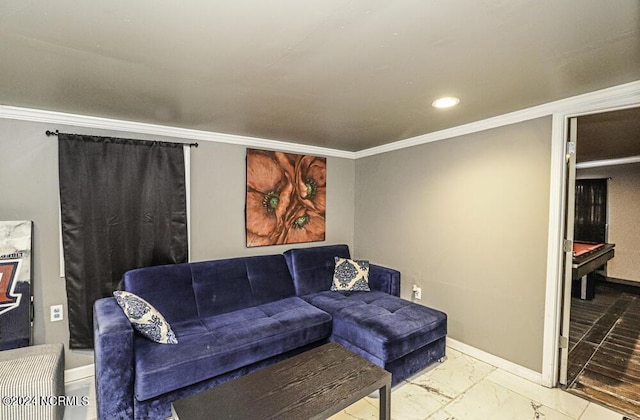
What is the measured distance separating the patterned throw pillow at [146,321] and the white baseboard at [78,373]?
0.99 m

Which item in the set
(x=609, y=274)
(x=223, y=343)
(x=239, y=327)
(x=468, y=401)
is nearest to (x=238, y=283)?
(x=239, y=327)

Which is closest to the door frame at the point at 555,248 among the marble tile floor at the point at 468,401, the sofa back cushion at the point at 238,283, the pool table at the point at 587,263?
the marble tile floor at the point at 468,401

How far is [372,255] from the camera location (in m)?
3.80

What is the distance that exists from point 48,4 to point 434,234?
3.11 metres

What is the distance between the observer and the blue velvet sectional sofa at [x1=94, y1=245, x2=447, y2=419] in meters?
1.76

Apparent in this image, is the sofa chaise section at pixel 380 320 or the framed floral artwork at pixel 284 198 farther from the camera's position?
the framed floral artwork at pixel 284 198

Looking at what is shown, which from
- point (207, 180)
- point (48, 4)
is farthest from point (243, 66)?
point (207, 180)

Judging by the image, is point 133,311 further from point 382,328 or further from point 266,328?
point 382,328

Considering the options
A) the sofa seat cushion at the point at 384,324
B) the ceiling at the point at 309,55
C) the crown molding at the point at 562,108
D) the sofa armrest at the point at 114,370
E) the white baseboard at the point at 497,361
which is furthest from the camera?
the white baseboard at the point at 497,361

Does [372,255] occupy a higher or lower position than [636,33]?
lower

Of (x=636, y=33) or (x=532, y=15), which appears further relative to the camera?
(x=636, y=33)

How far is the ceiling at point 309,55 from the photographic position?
1.13 m

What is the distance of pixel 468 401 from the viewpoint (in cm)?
208

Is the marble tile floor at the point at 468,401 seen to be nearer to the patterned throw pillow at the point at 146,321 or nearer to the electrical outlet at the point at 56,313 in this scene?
the electrical outlet at the point at 56,313
